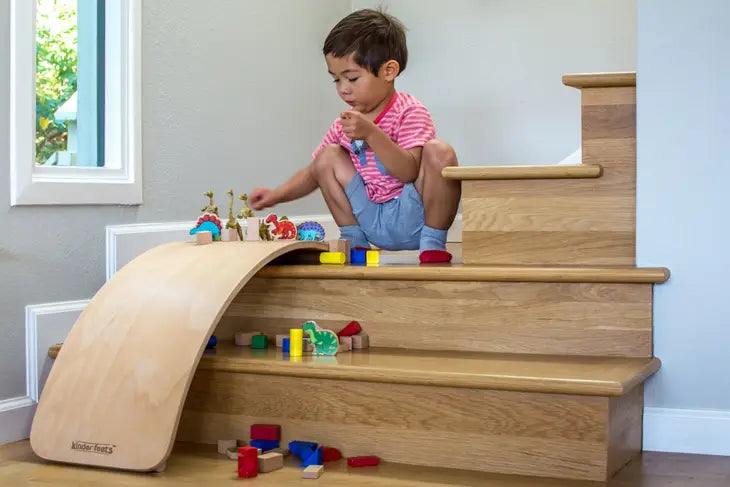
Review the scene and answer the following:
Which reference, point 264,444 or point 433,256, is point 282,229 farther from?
point 264,444

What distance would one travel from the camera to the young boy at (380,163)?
6.70ft

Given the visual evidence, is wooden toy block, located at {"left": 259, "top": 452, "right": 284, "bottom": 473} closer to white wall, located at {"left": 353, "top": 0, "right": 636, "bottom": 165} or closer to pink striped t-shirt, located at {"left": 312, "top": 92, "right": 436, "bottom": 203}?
pink striped t-shirt, located at {"left": 312, "top": 92, "right": 436, "bottom": 203}

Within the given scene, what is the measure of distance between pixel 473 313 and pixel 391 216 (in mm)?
543

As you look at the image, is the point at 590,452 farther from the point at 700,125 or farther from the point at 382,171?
the point at 382,171

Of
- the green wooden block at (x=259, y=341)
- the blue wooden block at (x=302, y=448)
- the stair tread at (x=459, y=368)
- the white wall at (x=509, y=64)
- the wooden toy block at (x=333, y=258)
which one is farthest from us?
the white wall at (x=509, y=64)

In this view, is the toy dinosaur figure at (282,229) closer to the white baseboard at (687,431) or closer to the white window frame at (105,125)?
the white window frame at (105,125)

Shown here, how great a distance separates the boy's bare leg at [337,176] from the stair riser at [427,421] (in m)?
0.67

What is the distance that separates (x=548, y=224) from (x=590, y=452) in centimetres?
52

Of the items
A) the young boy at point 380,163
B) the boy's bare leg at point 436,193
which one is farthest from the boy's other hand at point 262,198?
the boy's bare leg at point 436,193

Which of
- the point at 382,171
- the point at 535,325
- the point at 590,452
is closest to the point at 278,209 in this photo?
the point at 382,171

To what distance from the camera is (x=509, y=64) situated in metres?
2.96

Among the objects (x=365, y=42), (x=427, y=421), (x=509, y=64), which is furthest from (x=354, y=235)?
(x=509, y=64)

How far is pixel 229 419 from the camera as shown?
1605mm

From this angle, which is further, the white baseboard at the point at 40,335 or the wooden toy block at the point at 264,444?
the white baseboard at the point at 40,335
